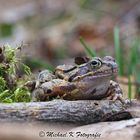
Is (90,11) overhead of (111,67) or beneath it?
overhead

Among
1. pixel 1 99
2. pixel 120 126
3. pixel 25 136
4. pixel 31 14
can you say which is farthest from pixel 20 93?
pixel 31 14

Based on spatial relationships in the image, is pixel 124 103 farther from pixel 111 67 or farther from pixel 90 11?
pixel 90 11

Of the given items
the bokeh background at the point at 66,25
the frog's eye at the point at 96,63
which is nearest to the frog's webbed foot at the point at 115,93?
the frog's eye at the point at 96,63

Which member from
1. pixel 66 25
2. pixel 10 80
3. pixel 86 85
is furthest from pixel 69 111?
pixel 66 25

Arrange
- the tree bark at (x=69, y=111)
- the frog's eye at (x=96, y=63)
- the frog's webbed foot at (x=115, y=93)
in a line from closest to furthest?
the tree bark at (x=69, y=111)
the frog's webbed foot at (x=115, y=93)
the frog's eye at (x=96, y=63)

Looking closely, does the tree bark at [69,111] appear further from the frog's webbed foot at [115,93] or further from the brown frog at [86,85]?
the brown frog at [86,85]

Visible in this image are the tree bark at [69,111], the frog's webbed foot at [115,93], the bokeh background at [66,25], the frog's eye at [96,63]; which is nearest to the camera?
the tree bark at [69,111]

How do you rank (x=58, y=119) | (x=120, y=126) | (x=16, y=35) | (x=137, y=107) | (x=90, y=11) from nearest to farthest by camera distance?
(x=120, y=126) < (x=58, y=119) < (x=137, y=107) < (x=16, y=35) < (x=90, y=11)
